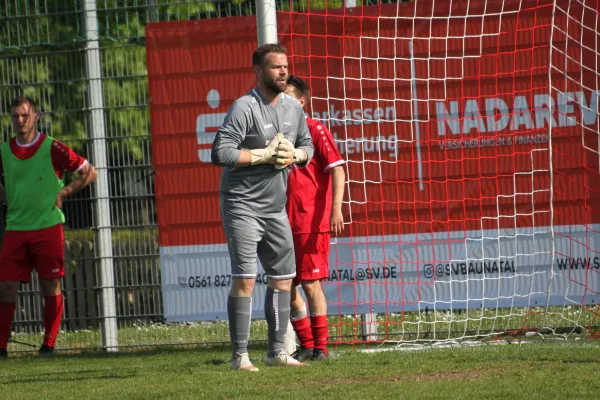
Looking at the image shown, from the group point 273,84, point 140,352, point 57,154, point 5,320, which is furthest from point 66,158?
point 273,84

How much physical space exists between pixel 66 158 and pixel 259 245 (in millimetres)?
3375

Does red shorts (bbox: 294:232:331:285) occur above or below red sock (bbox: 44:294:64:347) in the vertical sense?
above

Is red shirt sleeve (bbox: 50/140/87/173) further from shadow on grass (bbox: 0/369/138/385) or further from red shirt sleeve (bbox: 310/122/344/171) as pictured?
red shirt sleeve (bbox: 310/122/344/171)

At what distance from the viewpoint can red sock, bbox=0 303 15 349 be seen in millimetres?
9773

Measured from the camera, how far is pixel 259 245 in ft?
23.0

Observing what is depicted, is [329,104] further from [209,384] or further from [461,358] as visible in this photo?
[209,384]

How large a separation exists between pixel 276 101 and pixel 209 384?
6.13 ft

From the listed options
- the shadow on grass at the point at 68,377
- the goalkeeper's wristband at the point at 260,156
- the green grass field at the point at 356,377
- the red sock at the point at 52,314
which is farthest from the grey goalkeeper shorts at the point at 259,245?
the red sock at the point at 52,314

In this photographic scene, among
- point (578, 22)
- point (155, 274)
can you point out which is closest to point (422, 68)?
point (578, 22)

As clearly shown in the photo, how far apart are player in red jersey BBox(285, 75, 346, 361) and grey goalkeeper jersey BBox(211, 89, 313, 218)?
775 millimetres

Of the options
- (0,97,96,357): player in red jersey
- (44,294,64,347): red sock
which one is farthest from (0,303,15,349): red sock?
(44,294,64,347): red sock

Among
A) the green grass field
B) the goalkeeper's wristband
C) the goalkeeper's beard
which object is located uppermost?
the goalkeeper's beard

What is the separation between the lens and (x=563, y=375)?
19.9 ft

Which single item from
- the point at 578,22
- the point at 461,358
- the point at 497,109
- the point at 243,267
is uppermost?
the point at 578,22
